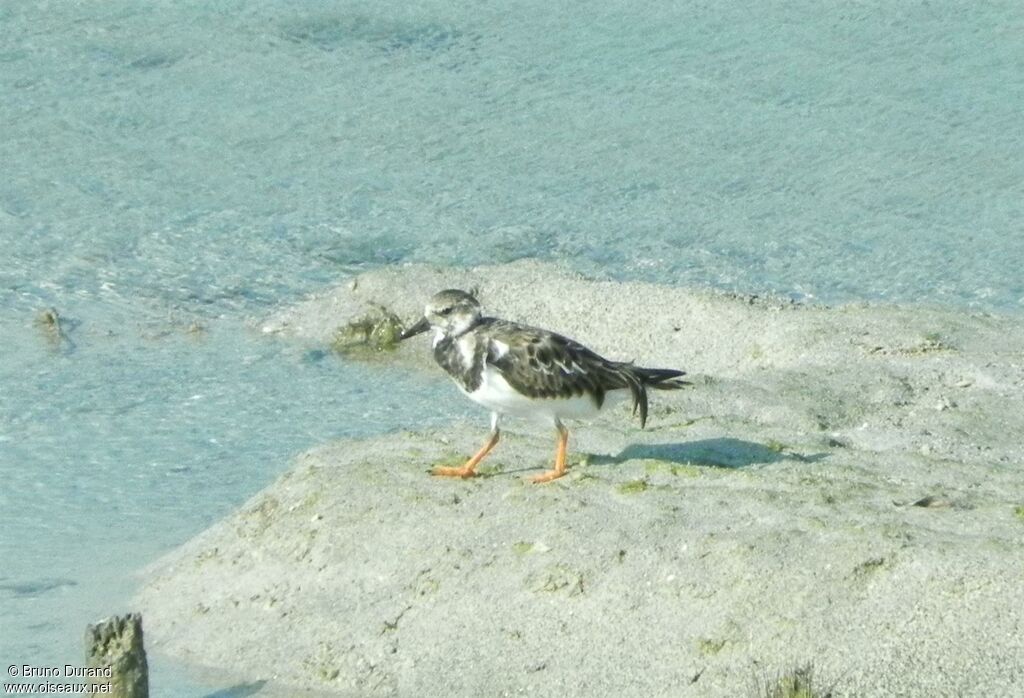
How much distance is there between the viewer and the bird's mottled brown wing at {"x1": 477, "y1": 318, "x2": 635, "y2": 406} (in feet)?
22.6

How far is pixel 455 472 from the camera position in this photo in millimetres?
7168

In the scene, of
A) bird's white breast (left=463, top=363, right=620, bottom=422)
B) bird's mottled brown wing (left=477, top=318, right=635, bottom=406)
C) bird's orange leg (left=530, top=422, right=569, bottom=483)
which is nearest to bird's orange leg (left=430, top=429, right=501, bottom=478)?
bird's white breast (left=463, top=363, right=620, bottom=422)

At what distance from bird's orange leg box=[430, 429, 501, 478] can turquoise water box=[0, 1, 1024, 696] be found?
1.50 metres

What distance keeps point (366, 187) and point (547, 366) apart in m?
6.86

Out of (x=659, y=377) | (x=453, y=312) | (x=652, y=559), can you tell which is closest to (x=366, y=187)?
(x=453, y=312)

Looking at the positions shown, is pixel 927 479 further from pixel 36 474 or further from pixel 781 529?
pixel 36 474

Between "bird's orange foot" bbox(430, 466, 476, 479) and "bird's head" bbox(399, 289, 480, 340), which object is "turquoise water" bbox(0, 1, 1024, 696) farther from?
"bird's head" bbox(399, 289, 480, 340)

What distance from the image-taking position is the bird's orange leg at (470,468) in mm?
7137

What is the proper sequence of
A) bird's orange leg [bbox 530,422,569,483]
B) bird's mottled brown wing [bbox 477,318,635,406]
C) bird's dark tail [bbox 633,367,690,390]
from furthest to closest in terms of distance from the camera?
bird's dark tail [bbox 633,367,690,390] < bird's orange leg [bbox 530,422,569,483] < bird's mottled brown wing [bbox 477,318,635,406]

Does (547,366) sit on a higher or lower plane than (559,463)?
higher

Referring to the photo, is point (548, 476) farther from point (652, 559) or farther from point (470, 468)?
point (652, 559)

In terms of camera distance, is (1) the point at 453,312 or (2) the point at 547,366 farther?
(1) the point at 453,312

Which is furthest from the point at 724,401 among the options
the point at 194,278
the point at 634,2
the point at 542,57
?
the point at 634,2

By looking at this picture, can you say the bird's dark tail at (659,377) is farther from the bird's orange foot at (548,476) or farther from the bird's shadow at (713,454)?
the bird's orange foot at (548,476)
